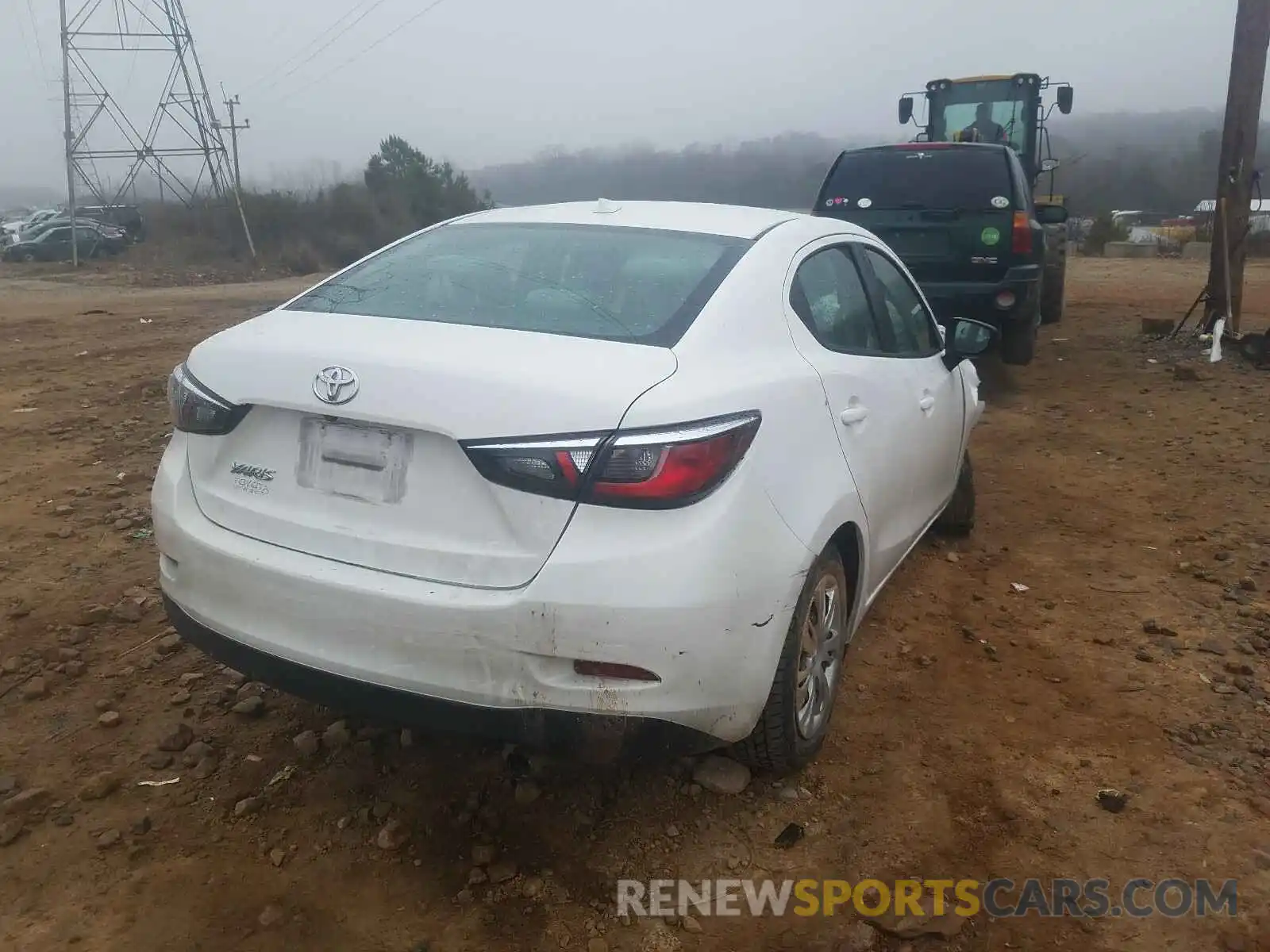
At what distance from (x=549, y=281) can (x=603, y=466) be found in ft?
2.84

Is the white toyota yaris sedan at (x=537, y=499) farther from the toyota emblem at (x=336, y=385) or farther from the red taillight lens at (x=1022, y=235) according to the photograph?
the red taillight lens at (x=1022, y=235)

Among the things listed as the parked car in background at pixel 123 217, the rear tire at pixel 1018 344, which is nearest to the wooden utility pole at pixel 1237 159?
the rear tire at pixel 1018 344

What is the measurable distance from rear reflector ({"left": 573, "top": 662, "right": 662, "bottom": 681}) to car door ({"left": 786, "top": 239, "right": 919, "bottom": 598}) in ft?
3.01

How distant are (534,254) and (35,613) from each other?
239cm

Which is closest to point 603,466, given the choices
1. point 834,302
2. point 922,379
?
point 834,302

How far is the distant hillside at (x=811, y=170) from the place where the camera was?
21766 mm

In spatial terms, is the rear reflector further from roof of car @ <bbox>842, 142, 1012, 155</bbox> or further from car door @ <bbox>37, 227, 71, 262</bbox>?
car door @ <bbox>37, 227, 71, 262</bbox>

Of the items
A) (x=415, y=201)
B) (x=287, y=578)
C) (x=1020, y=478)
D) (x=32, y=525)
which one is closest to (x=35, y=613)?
(x=32, y=525)

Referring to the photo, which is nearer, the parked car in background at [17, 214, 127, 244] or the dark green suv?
the dark green suv

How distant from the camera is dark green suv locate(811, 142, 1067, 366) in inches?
296

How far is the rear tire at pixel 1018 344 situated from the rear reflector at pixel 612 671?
21.5ft

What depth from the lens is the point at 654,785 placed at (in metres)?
2.83

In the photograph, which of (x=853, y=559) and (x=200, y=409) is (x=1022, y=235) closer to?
(x=853, y=559)

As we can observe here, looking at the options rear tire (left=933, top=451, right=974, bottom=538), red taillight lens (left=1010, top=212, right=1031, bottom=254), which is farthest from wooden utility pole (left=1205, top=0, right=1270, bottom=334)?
rear tire (left=933, top=451, right=974, bottom=538)
